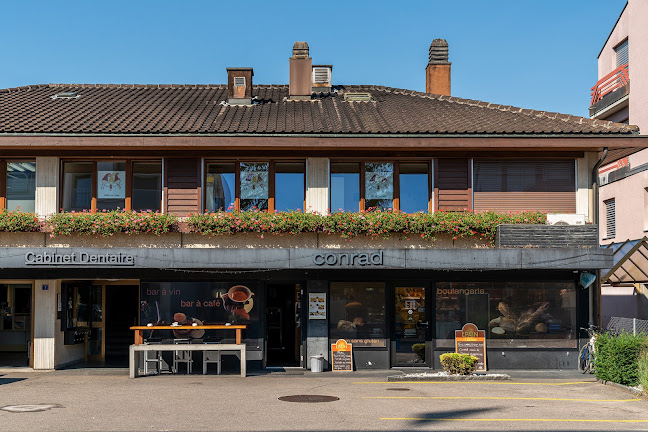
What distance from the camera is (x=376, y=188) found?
19625 mm

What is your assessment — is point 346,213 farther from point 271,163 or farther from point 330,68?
point 330,68

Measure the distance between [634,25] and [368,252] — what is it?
2129 centimetres

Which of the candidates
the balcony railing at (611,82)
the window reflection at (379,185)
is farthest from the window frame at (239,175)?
the balcony railing at (611,82)

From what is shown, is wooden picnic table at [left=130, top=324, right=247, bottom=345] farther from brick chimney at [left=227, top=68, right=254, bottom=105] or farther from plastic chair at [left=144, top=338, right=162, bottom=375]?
brick chimney at [left=227, top=68, right=254, bottom=105]

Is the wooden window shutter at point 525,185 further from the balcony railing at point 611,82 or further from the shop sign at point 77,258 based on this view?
the balcony railing at point 611,82

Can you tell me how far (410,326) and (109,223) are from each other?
27.6ft

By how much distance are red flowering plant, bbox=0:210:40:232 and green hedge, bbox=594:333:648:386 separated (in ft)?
47.2

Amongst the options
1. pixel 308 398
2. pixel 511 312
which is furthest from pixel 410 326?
pixel 308 398

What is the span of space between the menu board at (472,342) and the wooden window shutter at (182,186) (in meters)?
7.76

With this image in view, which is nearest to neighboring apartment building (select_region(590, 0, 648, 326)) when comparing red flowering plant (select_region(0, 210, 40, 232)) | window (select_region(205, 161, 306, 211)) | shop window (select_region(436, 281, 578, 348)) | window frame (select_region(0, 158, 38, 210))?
shop window (select_region(436, 281, 578, 348))

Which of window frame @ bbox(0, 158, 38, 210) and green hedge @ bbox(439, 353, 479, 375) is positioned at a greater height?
window frame @ bbox(0, 158, 38, 210)

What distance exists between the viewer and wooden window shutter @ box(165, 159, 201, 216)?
19.4m

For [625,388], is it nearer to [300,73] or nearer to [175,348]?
[175,348]

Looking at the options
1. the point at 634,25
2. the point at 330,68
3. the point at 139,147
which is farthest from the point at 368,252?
the point at 634,25
